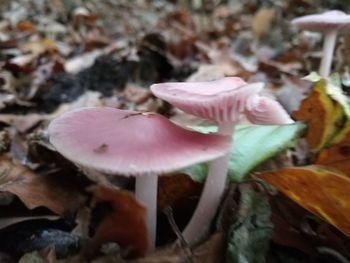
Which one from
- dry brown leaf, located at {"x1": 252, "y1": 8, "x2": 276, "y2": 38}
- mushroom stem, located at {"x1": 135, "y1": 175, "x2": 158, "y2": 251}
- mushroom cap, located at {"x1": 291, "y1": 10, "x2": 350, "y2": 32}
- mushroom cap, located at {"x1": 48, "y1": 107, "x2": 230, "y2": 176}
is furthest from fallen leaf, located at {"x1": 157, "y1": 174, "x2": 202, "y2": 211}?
dry brown leaf, located at {"x1": 252, "y1": 8, "x2": 276, "y2": 38}

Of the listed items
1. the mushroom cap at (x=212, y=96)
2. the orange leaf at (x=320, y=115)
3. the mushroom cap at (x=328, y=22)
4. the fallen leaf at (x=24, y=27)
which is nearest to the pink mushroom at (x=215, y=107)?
the mushroom cap at (x=212, y=96)

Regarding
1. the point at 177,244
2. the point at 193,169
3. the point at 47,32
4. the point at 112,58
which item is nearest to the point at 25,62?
the point at 112,58

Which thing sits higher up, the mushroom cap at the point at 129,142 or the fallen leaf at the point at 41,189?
the mushroom cap at the point at 129,142

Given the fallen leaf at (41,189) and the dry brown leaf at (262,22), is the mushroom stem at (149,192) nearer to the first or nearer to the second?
the fallen leaf at (41,189)

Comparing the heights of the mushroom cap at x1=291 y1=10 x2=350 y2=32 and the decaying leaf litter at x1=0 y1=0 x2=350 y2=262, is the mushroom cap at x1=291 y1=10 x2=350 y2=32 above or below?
above

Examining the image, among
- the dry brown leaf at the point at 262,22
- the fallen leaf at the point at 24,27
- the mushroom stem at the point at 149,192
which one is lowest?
the fallen leaf at the point at 24,27

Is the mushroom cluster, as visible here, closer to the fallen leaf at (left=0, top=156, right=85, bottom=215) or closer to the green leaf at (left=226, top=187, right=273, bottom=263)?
the green leaf at (left=226, top=187, right=273, bottom=263)
